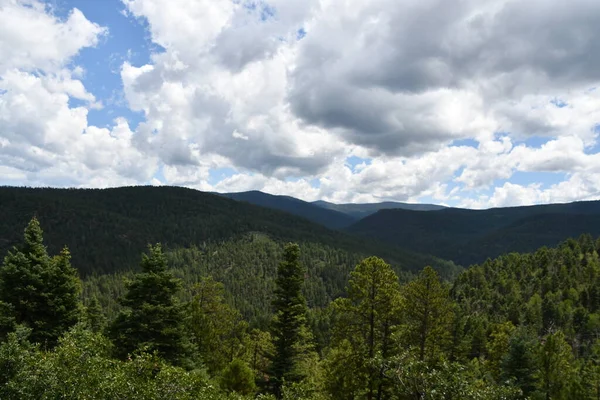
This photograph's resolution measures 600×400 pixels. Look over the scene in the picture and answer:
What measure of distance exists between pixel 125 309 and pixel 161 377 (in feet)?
46.7

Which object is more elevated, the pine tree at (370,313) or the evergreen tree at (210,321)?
the pine tree at (370,313)

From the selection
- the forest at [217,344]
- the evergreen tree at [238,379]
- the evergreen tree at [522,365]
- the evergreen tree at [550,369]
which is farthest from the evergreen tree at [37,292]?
the evergreen tree at [550,369]

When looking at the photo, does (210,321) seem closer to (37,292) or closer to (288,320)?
(288,320)

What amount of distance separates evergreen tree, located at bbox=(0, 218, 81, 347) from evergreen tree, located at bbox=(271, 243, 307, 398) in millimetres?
16785

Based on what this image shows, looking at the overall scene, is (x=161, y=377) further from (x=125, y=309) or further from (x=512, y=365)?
(x=512, y=365)

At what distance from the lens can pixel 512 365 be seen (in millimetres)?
38719

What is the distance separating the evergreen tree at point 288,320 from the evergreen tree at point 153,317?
30.9ft

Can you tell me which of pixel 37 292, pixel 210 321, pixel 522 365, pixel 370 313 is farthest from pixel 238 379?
pixel 522 365

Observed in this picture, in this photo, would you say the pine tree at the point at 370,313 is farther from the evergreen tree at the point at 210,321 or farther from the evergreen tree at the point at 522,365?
the evergreen tree at the point at 522,365

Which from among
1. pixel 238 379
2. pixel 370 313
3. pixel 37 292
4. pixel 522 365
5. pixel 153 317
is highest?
pixel 37 292

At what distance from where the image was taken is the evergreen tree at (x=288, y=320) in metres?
34.7

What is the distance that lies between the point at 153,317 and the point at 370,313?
1539 centimetres

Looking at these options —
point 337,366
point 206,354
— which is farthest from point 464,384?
point 206,354

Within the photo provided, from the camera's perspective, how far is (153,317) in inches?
1075
